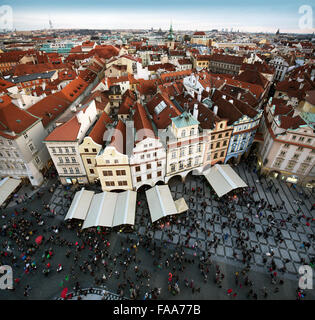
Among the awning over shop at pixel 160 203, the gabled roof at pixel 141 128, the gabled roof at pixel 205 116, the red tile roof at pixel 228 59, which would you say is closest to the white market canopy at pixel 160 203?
the awning over shop at pixel 160 203

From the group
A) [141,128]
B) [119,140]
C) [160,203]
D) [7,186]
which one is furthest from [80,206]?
[141,128]

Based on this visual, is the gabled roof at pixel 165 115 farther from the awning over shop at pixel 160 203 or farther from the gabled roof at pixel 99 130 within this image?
the awning over shop at pixel 160 203

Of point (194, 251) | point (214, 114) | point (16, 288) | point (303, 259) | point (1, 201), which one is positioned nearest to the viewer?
point (16, 288)

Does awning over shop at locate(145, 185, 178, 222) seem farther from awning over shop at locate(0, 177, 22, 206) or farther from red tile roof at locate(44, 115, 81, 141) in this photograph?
awning over shop at locate(0, 177, 22, 206)

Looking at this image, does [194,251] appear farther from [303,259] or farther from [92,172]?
[92,172]

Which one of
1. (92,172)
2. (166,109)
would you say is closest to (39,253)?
(92,172)
